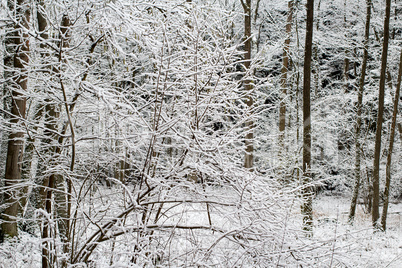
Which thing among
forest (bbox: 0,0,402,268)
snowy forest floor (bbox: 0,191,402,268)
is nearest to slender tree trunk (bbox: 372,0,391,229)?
snowy forest floor (bbox: 0,191,402,268)

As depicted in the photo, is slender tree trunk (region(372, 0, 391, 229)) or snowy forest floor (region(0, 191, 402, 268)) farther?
slender tree trunk (region(372, 0, 391, 229))

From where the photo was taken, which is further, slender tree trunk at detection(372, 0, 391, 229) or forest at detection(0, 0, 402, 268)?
slender tree trunk at detection(372, 0, 391, 229)

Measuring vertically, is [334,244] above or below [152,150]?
below

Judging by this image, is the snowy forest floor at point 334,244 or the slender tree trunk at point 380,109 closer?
the snowy forest floor at point 334,244

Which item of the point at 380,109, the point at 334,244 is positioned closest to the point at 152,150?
the point at 334,244

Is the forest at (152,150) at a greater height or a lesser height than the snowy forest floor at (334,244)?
greater

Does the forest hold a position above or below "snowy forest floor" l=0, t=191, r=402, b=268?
above

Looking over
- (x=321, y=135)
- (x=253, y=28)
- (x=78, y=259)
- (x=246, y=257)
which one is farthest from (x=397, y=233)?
(x=78, y=259)

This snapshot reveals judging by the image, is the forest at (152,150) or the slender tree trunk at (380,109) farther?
the slender tree trunk at (380,109)

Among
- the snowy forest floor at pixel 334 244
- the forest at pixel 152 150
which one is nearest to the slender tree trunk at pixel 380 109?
the snowy forest floor at pixel 334 244

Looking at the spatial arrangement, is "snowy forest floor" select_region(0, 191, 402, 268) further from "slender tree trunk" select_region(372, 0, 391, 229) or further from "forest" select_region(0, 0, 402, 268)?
"slender tree trunk" select_region(372, 0, 391, 229)

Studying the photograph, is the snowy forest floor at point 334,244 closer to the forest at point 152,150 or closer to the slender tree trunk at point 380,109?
the forest at point 152,150

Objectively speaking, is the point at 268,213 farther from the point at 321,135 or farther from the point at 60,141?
the point at 321,135

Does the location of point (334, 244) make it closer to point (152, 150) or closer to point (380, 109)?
point (152, 150)
